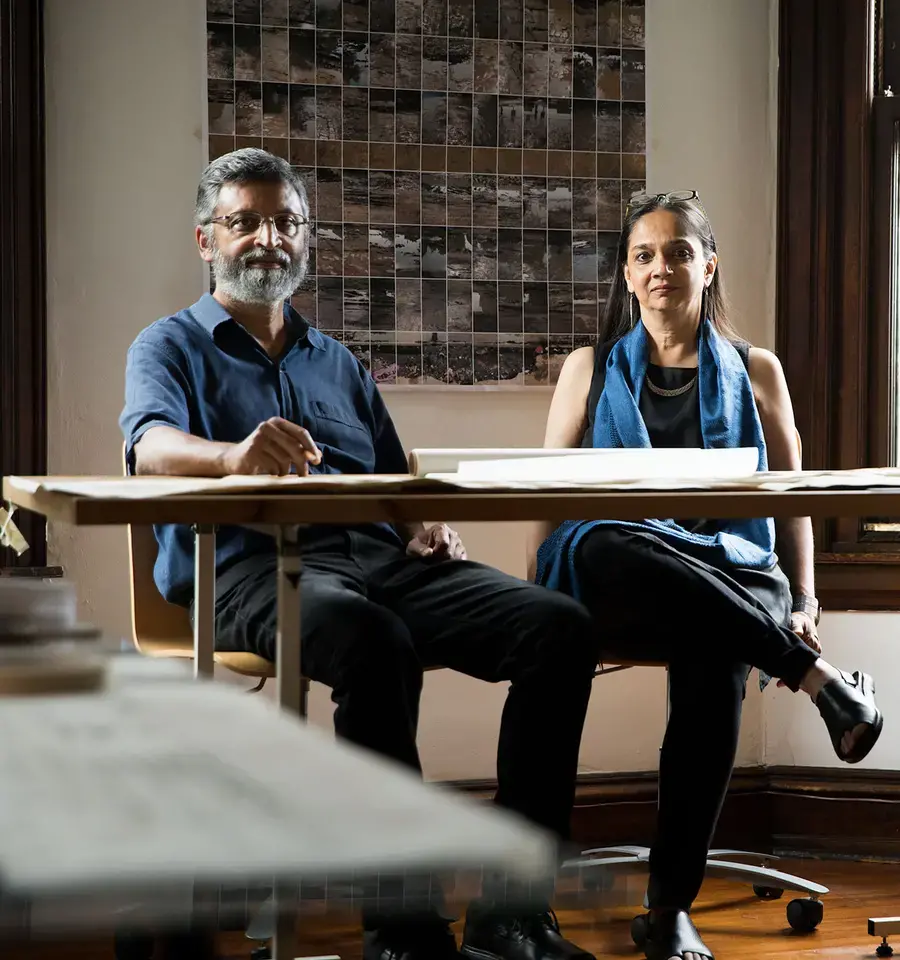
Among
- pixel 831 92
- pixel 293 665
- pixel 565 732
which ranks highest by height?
pixel 831 92

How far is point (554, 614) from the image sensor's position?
6.46ft

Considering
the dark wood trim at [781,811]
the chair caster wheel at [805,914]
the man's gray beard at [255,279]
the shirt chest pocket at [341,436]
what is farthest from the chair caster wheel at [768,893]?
the man's gray beard at [255,279]

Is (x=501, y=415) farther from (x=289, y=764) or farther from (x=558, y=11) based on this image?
(x=289, y=764)

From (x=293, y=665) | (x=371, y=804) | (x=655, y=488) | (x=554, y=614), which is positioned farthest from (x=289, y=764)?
(x=554, y=614)

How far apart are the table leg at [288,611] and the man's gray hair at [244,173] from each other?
920 mm

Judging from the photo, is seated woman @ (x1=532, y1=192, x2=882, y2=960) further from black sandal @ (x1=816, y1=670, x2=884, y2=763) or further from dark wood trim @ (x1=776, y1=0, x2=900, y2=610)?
dark wood trim @ (x1=776, y1=0, x2=900, y2=610)

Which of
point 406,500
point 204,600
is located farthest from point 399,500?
point 204,600

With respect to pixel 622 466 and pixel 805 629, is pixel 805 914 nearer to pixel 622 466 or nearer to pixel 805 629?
pixel 805 629

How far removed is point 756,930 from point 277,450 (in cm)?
138

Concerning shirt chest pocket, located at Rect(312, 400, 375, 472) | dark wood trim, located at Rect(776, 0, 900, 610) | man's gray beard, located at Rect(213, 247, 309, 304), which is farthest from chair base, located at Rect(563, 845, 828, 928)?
man's gray beard, located at Rect(213, 247, 309, 304)

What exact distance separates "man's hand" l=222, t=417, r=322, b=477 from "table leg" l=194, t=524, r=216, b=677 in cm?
19

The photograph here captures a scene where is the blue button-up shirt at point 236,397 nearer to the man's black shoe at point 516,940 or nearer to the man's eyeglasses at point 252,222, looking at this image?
the man's eyeglasses at point 252,222

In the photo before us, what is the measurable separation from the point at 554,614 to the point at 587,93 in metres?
1.52

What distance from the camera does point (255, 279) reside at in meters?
2.29
